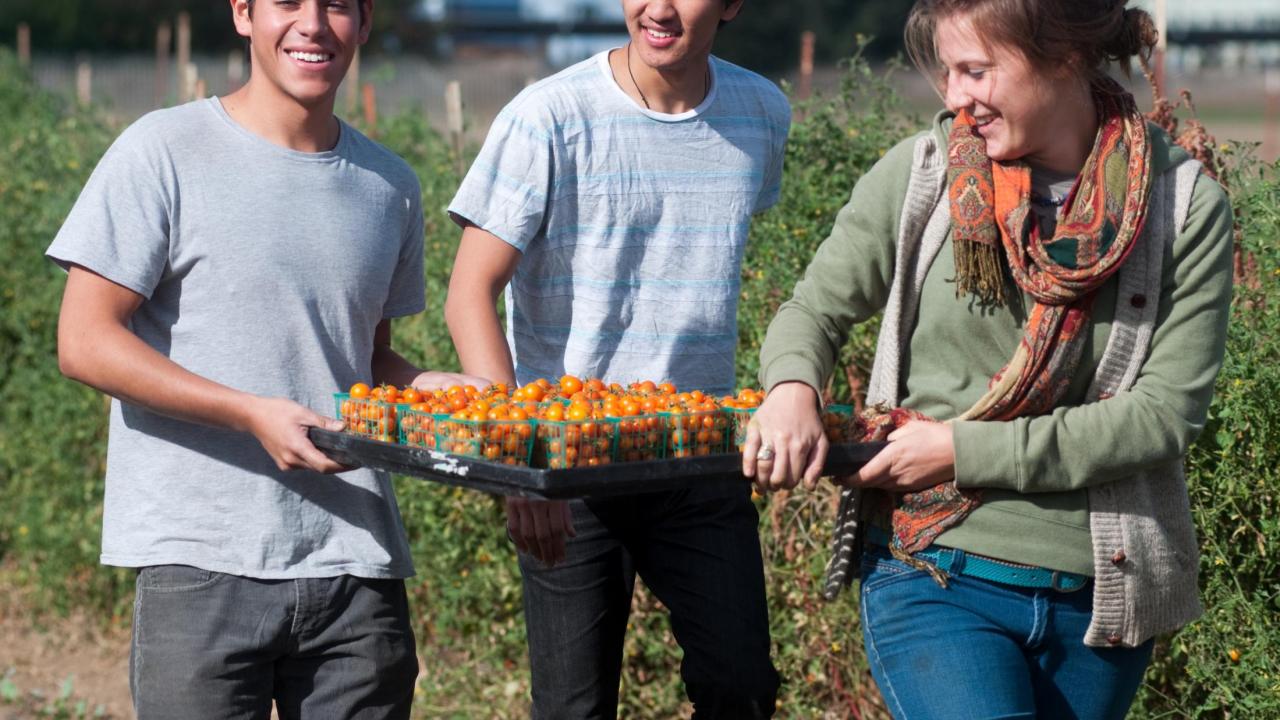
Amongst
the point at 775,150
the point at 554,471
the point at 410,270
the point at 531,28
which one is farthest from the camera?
the point at 531,28

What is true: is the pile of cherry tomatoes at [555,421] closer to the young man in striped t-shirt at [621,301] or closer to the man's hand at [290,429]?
the man's hand at [290,429]

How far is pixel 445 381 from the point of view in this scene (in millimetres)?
3025

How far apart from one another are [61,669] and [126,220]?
3.88 metres

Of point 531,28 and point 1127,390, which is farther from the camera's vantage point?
point 531,28

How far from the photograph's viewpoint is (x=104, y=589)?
6.46 metres

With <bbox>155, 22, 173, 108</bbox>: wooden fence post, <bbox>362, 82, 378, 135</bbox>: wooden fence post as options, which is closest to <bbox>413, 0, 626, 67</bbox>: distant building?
<bbox>155, 22, 173, 108</bbox>: wooden fence post

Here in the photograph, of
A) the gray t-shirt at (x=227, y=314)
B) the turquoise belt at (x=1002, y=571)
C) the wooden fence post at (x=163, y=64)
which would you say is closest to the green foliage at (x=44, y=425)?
the wooden fence post at (x=163, y=64)

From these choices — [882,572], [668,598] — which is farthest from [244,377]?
[882,572]

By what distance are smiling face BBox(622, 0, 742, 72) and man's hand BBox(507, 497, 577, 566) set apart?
89 centimetres

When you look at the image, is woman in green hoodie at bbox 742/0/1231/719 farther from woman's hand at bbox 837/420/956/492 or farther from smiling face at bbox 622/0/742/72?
smiling face at bbox 622/0/742/72

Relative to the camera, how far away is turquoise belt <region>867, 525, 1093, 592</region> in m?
2.49

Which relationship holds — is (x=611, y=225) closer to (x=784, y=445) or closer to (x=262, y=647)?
(x=784, y=445)

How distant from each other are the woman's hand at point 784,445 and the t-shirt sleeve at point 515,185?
768 mm

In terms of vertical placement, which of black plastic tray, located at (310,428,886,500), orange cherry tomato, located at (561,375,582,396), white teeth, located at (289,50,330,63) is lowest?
black plastic tray, located at (310,428,886,500)
